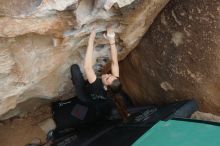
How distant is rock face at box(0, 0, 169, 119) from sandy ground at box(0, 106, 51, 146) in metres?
0.52

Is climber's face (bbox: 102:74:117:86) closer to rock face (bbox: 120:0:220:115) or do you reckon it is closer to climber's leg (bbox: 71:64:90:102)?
climber's leg (bbox: 71:64:90:102)

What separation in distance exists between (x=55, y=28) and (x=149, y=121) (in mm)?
1050

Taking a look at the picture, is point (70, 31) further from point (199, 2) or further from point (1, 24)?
point (199, 2)

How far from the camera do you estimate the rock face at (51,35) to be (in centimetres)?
235

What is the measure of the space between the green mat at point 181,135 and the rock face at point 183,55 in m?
0.45

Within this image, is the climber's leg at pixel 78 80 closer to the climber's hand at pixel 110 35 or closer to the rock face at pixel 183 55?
the climber's hand at pixel 110 35

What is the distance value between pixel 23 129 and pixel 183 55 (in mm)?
1627

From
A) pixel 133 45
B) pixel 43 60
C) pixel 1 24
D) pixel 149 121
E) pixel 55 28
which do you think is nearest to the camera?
pixel 1 24

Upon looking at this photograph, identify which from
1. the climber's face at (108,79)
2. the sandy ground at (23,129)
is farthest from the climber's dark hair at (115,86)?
the sandy ground at (23,129)

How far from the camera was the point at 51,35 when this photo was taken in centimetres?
260

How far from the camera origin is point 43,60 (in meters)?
2.77

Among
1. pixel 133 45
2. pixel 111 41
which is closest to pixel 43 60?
pixel 111 41

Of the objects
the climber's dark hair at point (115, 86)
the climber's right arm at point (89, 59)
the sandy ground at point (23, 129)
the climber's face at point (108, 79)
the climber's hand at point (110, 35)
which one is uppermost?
the climber's hand at point (110, 35)

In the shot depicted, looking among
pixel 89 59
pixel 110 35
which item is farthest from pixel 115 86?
pixel 110 35
